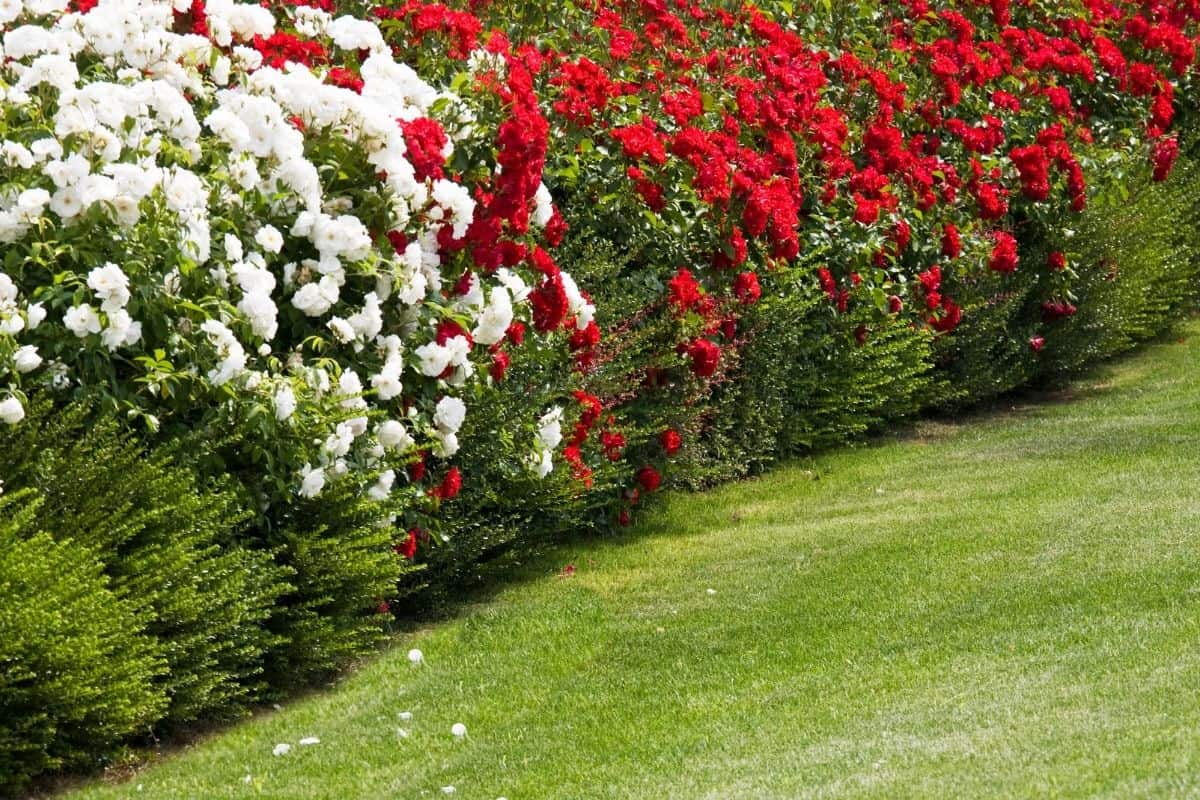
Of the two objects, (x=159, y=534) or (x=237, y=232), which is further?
(x=237, y=232)

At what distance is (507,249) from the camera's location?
7012mm

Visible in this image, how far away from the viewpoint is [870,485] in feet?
30.7

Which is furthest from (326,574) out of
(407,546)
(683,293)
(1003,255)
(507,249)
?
(1003,255)

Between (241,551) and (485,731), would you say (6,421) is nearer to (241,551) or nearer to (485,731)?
(241,551)

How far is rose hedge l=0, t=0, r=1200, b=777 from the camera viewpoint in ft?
19.6

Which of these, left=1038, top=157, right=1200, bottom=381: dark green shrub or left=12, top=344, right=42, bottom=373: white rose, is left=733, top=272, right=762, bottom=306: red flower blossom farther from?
left=12, top=344, right=42, bottom=373: white rose

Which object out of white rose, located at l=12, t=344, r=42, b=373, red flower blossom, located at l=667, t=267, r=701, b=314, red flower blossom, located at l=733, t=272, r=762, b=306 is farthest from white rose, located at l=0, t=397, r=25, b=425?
red flower blossom, located at l=733, t=272, r=762, b=306

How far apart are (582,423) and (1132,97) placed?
6.44 metres

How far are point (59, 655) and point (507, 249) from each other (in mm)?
2541

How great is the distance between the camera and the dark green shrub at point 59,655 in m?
5.10

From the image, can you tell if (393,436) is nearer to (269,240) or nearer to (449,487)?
(449,487)

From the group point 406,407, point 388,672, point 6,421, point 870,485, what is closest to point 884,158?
point 870,485

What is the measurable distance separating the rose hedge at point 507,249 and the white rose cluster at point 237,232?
1 centimetres

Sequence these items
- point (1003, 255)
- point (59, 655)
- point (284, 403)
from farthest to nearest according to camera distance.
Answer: point (1003, 255) → point (284, 403) → point (59, 655)
